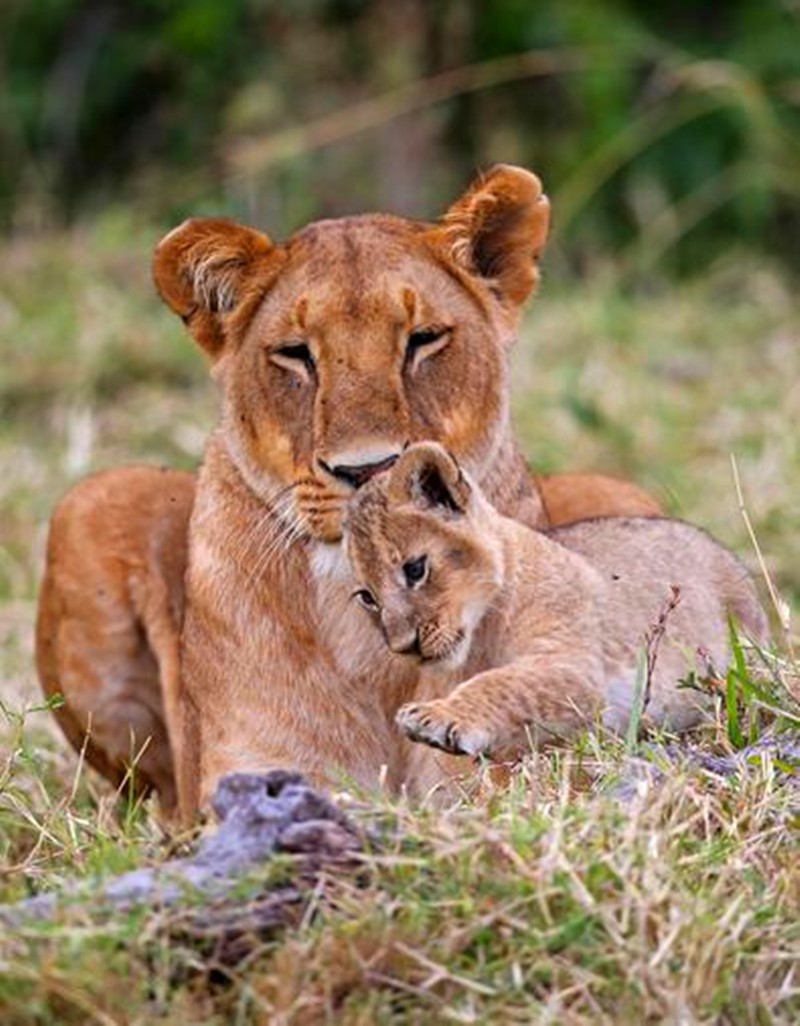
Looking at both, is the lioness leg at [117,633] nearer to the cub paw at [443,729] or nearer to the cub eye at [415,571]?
the cub eye at [415,571]

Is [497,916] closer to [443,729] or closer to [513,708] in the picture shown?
[443,729]

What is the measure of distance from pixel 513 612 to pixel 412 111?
8091 millimetres

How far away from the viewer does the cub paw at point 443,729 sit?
4.69m

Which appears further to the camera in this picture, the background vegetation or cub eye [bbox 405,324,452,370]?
cub eye [bbox 405,324,452,370]

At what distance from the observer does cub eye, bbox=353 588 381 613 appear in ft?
16.1

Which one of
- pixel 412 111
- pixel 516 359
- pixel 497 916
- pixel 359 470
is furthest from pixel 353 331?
pixel 412 111

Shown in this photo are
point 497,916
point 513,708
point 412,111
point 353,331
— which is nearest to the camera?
point 497,916

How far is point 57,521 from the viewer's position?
6805mm

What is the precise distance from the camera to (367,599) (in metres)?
4.93

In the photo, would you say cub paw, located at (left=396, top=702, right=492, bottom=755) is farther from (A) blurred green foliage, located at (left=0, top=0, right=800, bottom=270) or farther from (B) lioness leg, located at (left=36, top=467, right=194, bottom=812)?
(A) blurred green foliage, located at (left=0, top=0, right=800, bottom=270)

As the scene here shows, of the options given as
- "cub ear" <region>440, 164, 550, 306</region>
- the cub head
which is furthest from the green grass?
"cub ear" <region>440, 164, 550, 306</region>

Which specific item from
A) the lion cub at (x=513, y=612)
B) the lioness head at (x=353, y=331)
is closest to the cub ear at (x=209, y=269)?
the lioness head at (x=353, y=331)

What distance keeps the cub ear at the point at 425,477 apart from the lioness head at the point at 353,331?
0.12m

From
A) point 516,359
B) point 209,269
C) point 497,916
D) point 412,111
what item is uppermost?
point 412,111
